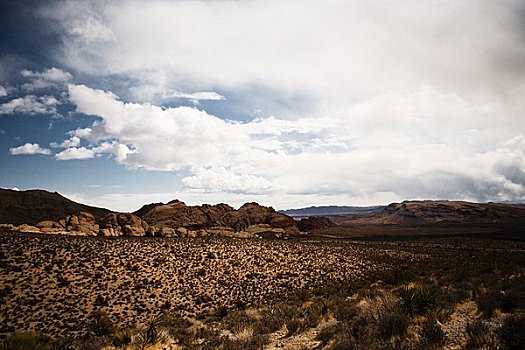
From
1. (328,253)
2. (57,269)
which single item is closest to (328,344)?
(57,269)

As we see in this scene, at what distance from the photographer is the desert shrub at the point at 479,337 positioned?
25.5 feet

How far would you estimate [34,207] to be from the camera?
108938 mm

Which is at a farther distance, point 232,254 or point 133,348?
point 232,254

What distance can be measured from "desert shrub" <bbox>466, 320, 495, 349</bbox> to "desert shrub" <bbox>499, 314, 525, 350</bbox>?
0.29m

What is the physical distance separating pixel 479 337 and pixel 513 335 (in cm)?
80

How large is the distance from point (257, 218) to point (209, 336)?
96869 mm

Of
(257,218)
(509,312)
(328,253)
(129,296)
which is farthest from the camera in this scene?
(257,218)

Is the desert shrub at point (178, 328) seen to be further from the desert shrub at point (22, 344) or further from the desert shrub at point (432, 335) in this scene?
the desert shrub at point (432, 335)

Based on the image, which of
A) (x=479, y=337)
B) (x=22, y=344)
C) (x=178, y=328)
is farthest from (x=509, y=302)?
(x=22, y=344)

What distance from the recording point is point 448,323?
1030 cm

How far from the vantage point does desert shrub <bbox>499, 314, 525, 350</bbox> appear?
729cm

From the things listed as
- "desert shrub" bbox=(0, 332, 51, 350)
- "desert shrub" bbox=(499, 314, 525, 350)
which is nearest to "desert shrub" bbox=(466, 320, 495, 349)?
"desert shrub" bbox=(499, 314, 525, 350)

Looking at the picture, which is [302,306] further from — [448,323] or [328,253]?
[328,253]

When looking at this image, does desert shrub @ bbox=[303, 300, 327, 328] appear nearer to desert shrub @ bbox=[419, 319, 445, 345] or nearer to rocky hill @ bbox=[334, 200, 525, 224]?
desert shrub @ bbox=[419, 319, 445, 345]
